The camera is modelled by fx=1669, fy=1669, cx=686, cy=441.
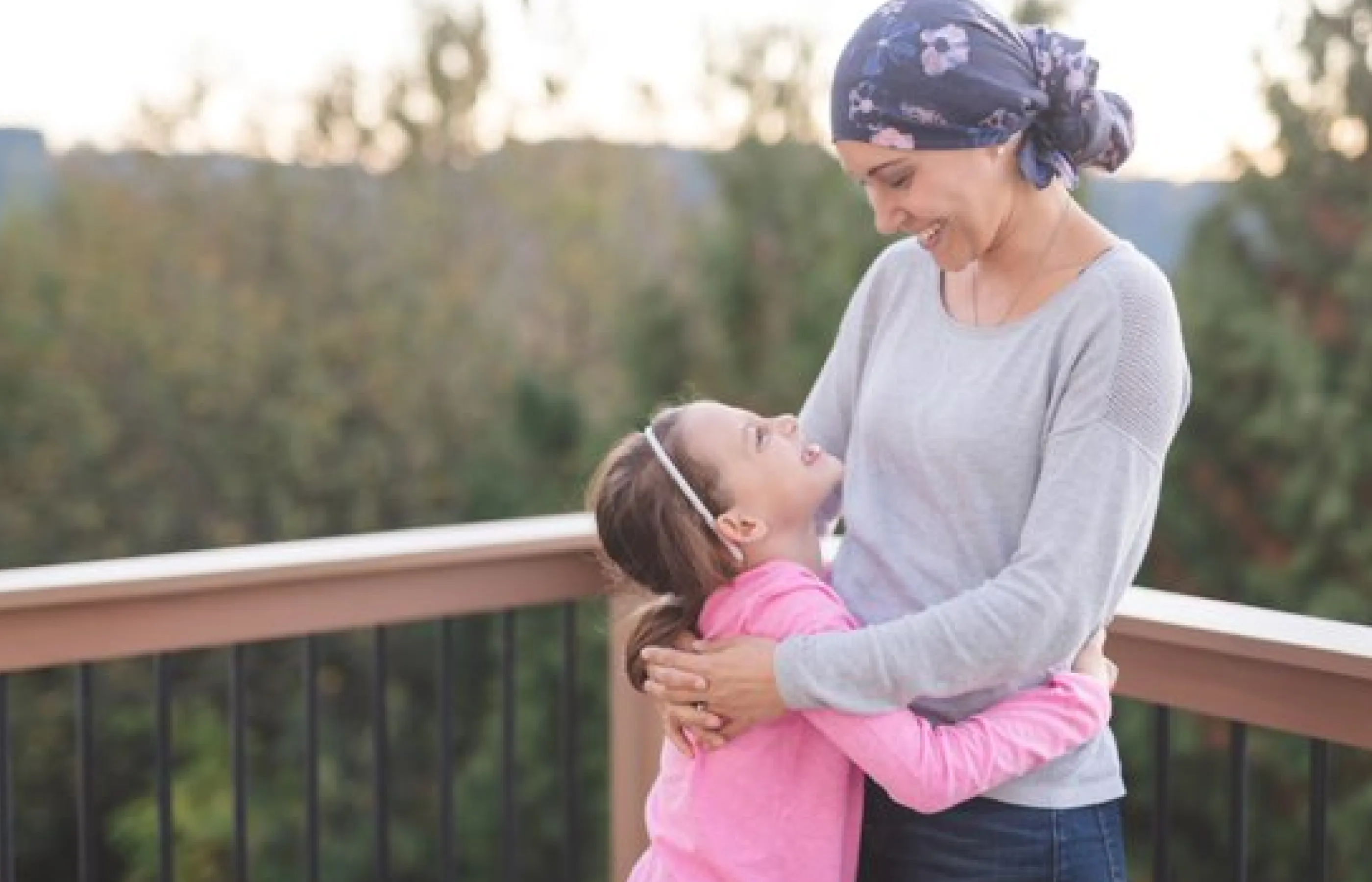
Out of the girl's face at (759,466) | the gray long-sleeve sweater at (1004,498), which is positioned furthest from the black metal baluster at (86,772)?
the gray long-sleeve sweater at (1004,498)

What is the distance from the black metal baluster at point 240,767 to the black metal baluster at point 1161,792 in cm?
118

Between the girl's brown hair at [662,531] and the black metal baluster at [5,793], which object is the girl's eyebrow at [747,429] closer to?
the girl's brown hair at [662,531]

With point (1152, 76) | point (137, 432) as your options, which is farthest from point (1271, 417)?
point (137, 432)

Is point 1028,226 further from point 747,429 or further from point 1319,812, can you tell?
point 1319,812

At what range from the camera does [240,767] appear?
2355 millimetres

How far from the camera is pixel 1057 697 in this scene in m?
1.53

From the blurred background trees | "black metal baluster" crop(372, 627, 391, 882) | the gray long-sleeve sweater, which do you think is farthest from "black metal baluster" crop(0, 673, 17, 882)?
the blurred background trees

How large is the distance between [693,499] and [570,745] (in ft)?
3.72

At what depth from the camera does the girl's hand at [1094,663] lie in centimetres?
160

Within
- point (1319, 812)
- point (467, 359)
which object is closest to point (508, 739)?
point (1319, 812)

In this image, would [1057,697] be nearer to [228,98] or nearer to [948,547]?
[948,547]

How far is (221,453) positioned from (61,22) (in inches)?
130

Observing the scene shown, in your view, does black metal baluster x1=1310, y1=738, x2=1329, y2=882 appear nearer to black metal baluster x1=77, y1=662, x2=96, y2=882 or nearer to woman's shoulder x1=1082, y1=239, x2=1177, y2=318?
woman's shoulder x1=1082, y1=239, x2=1177, y2=318

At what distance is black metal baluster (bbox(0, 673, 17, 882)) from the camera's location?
2.13 m
